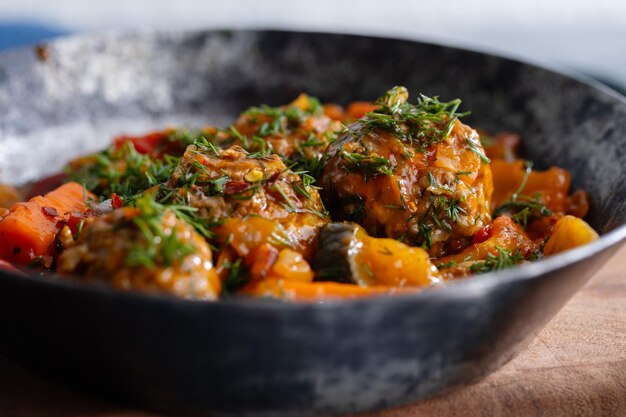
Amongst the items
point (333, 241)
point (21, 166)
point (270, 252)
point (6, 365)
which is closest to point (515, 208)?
point (333, 241)

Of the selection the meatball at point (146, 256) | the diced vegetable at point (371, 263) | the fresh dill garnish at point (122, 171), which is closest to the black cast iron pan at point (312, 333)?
the meatball at point (146, 256)

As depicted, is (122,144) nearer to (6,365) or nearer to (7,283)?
(6,365)

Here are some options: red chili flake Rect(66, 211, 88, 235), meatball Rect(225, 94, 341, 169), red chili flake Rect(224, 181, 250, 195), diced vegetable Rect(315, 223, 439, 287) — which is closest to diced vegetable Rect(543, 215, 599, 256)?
diced vegetable Rect(315, 223, 439, 287)

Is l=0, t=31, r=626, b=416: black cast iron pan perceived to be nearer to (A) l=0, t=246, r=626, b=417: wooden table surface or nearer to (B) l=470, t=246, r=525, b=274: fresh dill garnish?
(A) l=0, t=246, r=626, b=417: wooden table surface

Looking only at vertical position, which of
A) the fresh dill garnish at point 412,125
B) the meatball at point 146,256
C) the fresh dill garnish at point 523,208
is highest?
the fresh dill garnish at point 412,125

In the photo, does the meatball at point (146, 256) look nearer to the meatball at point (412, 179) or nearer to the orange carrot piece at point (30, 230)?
the orange carrot piece at point (30, 230)
